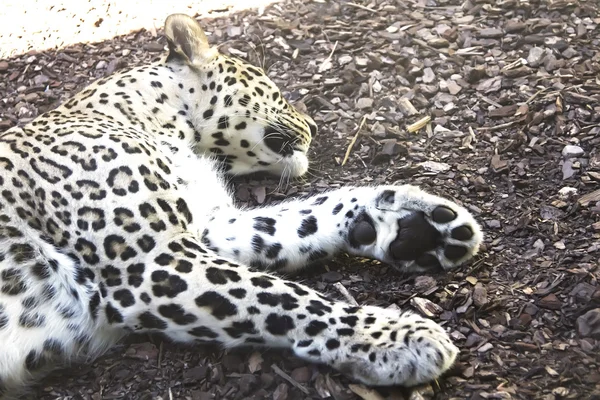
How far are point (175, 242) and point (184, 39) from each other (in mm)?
1858

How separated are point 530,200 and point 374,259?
101 cm

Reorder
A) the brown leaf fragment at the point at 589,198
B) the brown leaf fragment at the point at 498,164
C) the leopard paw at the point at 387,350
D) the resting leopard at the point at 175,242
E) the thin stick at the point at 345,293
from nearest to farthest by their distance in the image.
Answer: the leopard paw at the point at 387,350 < the resting leopard at the point at 175,242 < the thin stick at the point at 345,293 < the brown leaf fragment at the point at 589,198 < the brown leaf fragment at the point at 498,164

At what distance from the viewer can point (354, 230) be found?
4715 mm

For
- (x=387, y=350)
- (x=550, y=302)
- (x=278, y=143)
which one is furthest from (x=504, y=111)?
(x=387, y=350)

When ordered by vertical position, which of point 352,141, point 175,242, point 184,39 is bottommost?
point 352,141

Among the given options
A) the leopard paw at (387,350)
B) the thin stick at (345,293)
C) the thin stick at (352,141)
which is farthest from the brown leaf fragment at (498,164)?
the leopard paw at (387,350)

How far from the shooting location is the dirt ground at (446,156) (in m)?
3.79

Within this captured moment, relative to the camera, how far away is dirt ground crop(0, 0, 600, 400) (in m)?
3.79

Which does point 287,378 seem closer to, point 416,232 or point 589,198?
point 416,232

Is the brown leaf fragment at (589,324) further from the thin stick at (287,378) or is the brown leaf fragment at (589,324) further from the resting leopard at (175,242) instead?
the thin stick at (287,378)

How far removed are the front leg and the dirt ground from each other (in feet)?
0.39

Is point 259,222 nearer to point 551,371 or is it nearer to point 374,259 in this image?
point 374,259

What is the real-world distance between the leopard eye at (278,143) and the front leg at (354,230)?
0.48 metres

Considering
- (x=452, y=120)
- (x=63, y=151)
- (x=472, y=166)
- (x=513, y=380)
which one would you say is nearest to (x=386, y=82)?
(x=452, y=120)
